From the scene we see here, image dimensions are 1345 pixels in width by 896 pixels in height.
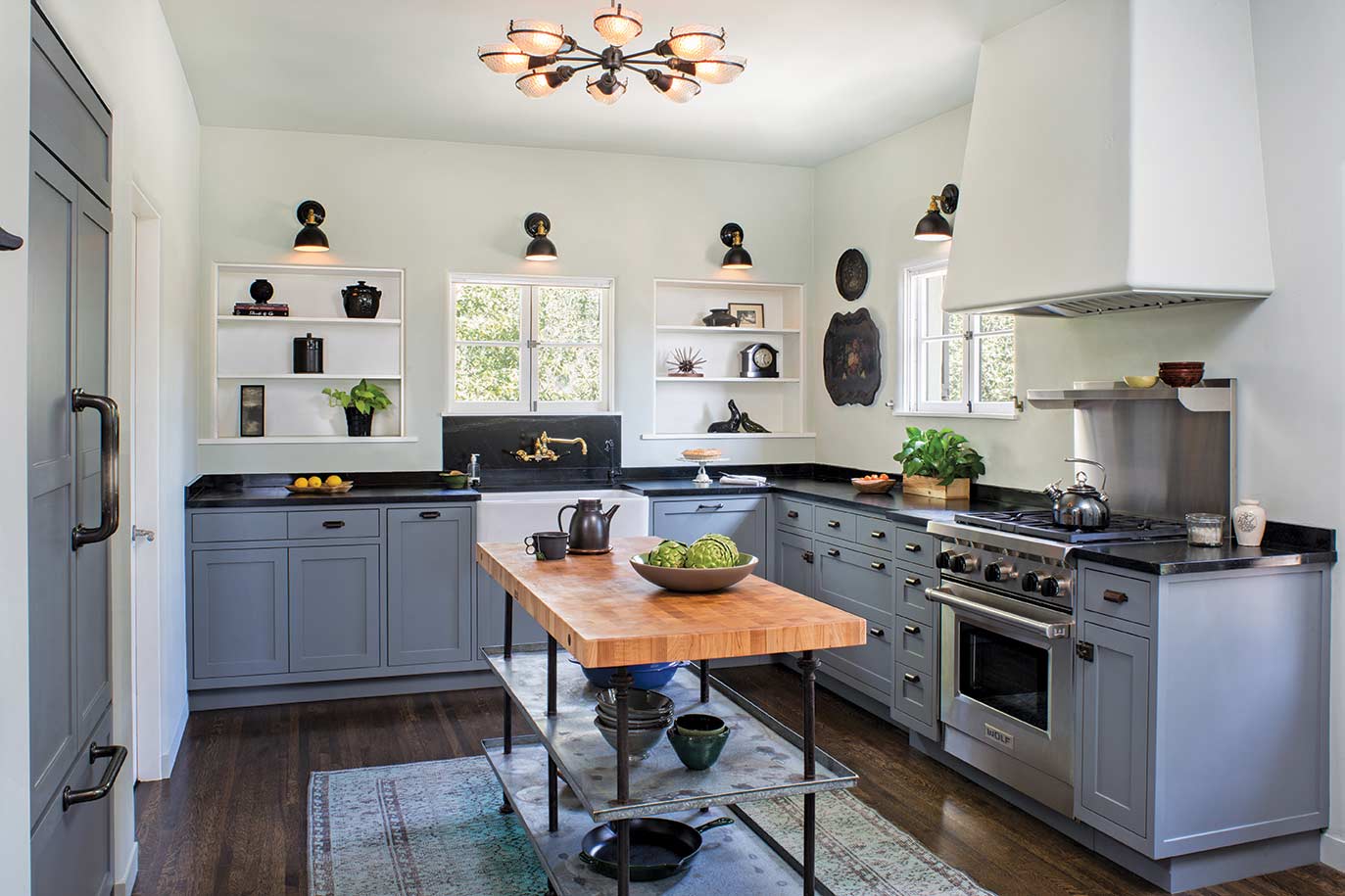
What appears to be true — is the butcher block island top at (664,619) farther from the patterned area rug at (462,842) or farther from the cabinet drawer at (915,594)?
the cabinet drawer at (915,594)

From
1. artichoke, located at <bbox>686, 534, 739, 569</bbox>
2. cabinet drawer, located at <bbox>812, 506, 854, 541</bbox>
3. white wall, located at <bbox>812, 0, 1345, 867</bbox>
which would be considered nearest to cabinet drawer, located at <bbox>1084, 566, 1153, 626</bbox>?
white wall, located at <bbox>812, 0, 1345, 867</bbox>

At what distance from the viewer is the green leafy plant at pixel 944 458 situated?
193 inches

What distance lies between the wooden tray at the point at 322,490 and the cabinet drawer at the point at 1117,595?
3631 millimetres

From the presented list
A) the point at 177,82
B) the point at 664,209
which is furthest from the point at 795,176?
the point at 177,82

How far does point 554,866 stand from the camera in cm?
284

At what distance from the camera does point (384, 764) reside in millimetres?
4195

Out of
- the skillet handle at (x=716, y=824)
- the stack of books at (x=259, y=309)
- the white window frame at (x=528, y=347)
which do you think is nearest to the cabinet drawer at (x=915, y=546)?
the skillet handle at (x=716, y=824)

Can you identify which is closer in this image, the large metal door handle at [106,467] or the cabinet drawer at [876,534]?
the large metal door handle at [106,467]

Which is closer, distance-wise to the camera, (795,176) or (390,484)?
(390,484)

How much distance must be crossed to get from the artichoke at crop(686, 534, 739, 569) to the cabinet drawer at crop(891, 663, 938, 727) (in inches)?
68.4

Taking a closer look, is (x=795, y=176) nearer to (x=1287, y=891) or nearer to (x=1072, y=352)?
(x=1072, y=352)

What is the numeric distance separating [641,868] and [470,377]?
364 cm

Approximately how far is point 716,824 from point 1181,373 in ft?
7.06

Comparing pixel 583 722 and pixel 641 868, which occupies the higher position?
pixel 583 722
